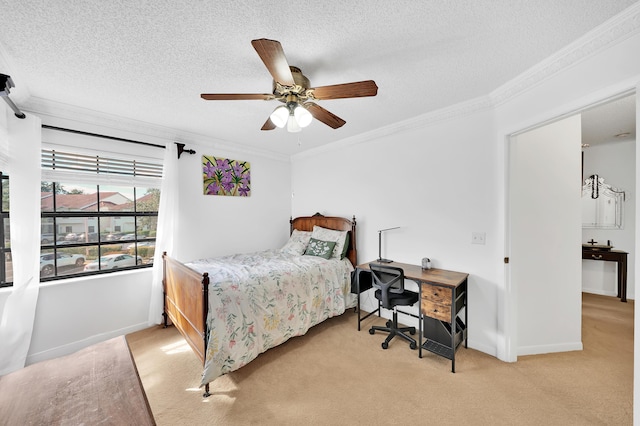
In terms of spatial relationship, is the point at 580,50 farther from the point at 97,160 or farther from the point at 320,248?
the point at 97,160

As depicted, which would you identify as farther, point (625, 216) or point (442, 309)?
point (625, 216)

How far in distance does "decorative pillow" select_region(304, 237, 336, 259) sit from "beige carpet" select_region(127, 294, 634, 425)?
3.54 feet

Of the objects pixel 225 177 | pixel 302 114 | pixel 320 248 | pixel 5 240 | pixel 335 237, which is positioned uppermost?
pixel 302 114

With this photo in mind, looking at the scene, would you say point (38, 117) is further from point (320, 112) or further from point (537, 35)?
point (537, 35)

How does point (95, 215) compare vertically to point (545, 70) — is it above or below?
below

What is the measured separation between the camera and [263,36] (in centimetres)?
150

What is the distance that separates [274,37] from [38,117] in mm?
2475

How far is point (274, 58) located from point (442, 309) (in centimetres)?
238

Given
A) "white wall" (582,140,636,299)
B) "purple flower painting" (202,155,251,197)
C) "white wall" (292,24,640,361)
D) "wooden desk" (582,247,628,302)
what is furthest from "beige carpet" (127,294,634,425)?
"purple flower painting" (202,155,251,197)

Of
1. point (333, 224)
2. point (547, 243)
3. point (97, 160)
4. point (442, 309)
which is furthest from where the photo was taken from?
point (333, 224)

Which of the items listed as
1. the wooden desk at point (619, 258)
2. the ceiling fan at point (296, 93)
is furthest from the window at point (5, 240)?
the wooden desk at point (619, 258)

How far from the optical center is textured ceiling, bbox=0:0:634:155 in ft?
4.26

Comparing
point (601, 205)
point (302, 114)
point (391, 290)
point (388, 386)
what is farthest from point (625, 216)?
point (302, 114)

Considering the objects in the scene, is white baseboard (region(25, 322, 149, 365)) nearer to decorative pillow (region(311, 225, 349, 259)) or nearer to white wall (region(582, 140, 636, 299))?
decorative pillow (region(311, 225, 349, 259))
